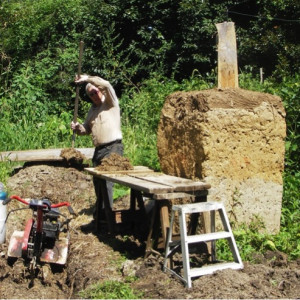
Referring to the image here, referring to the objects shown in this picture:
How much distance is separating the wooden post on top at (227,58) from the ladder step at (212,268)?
2.21 m

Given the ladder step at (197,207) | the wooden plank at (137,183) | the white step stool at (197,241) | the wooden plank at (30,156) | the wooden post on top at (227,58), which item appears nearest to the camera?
the white step stool at (197,241)

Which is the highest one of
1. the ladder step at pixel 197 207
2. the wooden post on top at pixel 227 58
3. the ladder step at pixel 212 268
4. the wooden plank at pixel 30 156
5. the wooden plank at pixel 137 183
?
the wooden post on top at pixel 227 58

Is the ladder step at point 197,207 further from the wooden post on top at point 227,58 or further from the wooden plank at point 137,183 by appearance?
the wooden post on top at point 227,58

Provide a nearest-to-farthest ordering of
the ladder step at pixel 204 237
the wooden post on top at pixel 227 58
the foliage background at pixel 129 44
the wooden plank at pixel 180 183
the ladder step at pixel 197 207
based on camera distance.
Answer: the ladder step at pixel 204 237, the ladder step at pixel 197 207, the wooden plank at pixel 180 183, the wooden post on top at pixel 227 58, the foliage background at pixel 129 44

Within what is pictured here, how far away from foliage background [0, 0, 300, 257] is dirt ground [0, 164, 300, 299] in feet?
16.6

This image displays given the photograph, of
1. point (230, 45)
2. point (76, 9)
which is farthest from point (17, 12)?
point (230, 45)

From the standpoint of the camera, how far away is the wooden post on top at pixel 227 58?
5949 millimetres

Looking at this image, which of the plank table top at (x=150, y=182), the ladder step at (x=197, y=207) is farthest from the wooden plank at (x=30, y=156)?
the ladder step at (x=197, y=207)

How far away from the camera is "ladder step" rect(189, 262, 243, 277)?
434cm

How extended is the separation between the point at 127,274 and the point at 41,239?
37.7 inches

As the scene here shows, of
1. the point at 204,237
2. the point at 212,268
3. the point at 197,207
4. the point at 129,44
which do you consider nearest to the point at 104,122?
the point at 197,207

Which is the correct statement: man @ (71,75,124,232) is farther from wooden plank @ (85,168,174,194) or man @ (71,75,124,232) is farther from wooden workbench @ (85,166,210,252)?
wooden workbench @ (85,166,210,252)

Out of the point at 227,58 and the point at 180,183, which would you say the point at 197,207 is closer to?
the point at 180,183

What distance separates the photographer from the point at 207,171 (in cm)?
539
